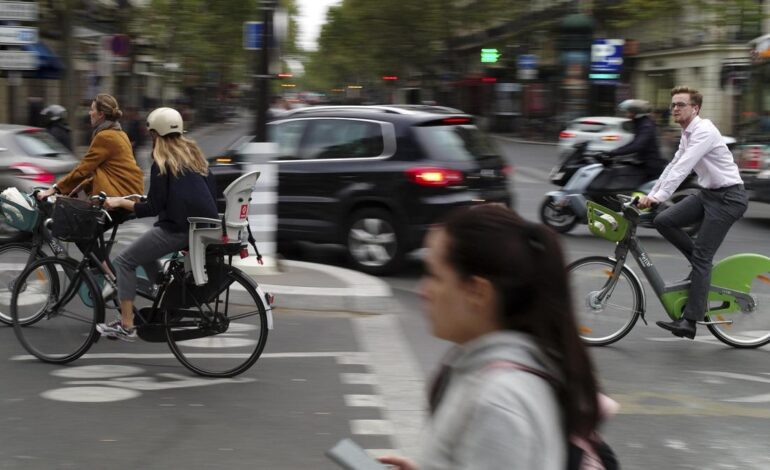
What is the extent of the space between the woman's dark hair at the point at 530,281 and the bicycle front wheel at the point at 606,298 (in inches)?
213

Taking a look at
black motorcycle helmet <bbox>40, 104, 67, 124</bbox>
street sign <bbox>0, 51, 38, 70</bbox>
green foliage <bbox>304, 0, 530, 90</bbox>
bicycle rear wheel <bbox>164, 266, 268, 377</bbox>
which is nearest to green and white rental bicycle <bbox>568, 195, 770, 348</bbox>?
bicycle rear wheel <bbox>164, 266, 268, 377</bbox>

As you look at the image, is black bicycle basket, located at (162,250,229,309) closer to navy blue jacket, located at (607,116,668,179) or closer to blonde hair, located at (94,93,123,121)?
blonde hair, located at (94,93,123,121)

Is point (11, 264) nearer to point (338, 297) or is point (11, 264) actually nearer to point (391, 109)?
point (338, 297)

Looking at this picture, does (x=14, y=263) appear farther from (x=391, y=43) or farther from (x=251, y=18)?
(x=391, y=43)

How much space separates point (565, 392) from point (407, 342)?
5.56m

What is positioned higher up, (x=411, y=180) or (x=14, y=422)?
(x=411, y=180)

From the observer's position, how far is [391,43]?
51.9 meters

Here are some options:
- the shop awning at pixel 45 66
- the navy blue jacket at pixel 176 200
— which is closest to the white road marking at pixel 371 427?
the navy blue jacket at pixel 176 200

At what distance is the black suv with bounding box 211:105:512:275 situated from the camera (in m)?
9.97

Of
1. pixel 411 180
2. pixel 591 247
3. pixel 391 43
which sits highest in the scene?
pixel 391 43

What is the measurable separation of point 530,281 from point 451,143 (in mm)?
8528

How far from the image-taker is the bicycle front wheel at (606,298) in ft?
23.2

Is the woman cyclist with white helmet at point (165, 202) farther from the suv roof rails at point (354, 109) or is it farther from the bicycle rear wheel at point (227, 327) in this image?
the suv roof rails at point (354, 109)

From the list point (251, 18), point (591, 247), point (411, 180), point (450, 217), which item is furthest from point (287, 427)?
point (251, 18)
